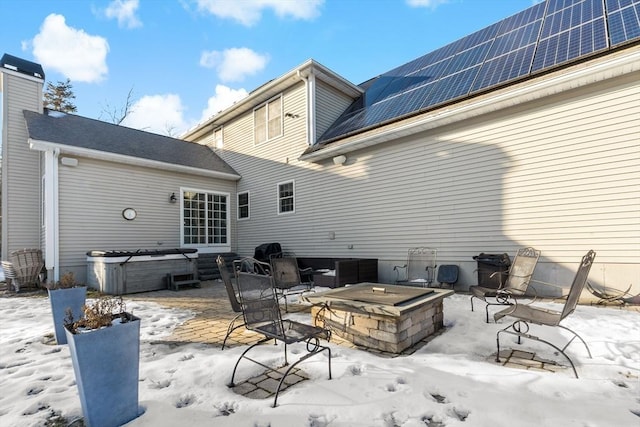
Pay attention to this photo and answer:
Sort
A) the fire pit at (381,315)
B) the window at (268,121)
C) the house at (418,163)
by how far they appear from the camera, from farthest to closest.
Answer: the window at (268,121), the house at (418,163), the fire pit at (381,315)

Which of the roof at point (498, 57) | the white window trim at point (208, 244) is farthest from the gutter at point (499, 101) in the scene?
the white window trim at point (208, 244)

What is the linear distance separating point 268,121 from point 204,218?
13.7 feet

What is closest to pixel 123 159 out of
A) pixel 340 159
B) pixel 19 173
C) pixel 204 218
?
pixel 204 218

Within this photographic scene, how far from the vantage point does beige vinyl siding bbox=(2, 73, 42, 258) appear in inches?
372

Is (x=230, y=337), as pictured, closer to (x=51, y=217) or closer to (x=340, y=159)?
(x=340, y=159)

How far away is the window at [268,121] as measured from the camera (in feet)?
35.3

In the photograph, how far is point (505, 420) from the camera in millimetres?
2012

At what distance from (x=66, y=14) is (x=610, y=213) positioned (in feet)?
52.9

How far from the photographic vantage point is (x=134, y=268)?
7668 mm

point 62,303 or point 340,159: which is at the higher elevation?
point 340,159

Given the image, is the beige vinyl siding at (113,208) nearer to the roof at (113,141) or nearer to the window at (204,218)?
the window at (204,218)

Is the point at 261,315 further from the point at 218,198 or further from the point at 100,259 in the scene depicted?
the point at 218,198

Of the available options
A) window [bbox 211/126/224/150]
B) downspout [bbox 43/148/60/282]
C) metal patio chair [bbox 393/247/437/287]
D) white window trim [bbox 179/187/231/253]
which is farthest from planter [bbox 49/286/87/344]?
window [bbox 211/126/224/150]

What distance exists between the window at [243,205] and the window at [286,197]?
1844 millimetres
